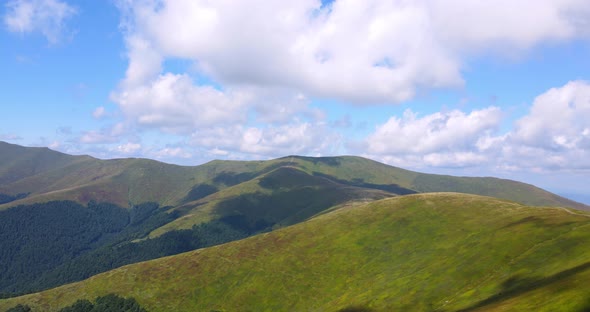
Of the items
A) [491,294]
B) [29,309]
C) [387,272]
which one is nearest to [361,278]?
[387,272]

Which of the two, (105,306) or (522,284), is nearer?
(522,284)

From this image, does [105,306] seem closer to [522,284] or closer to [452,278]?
[452,278]

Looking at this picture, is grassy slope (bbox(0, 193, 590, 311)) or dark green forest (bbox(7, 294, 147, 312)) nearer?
grassy slope (bbox(0, 193, 590, 311))

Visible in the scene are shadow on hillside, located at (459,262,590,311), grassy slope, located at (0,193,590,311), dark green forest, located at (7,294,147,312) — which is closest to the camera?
shadow on hillside, located at (459,262,590,311)

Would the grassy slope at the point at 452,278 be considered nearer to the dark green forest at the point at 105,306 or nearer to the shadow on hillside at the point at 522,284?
the shadow on hillside at the point at 522,284

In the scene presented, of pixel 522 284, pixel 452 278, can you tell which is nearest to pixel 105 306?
pixel 452 278

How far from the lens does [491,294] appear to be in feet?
341

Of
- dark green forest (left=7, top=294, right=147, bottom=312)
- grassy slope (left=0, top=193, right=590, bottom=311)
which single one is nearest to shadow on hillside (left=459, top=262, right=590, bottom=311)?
grassy slope (left=0, top=193, right=590, bottom=311)

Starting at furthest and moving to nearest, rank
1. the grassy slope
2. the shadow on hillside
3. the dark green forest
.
Result: the dark green forest, the grassy slope, the shadow on hillside

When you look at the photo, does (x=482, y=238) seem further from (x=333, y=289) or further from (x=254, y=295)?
(x=254, y=295)

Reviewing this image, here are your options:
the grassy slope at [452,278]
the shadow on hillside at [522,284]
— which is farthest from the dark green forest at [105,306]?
the shadow on hillside at [522,284]

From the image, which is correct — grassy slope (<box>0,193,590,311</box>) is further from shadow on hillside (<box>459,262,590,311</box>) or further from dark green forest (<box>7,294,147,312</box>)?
dark green forest (<box>7,294,147,312</box>)

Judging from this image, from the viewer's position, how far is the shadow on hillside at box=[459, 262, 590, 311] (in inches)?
3467

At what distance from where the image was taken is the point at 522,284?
330 feet
